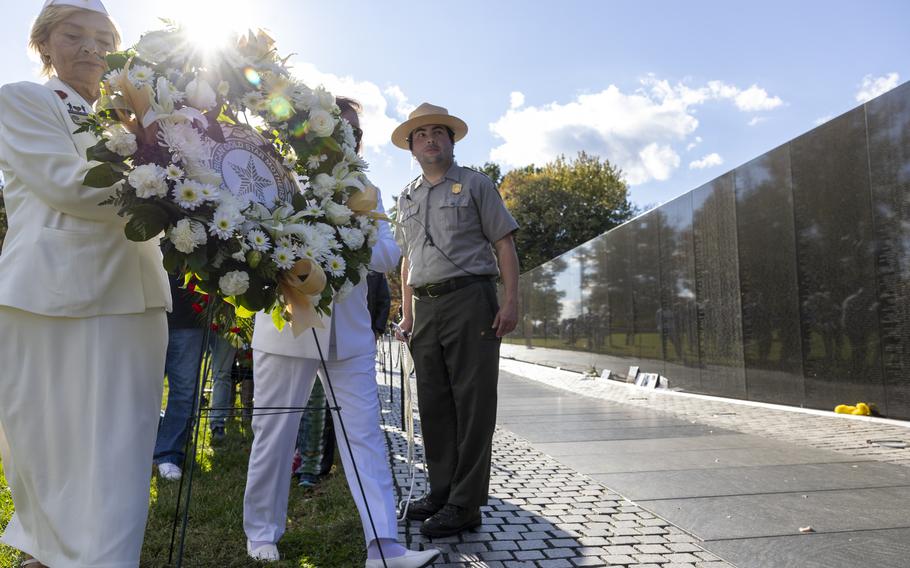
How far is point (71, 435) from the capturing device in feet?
7.43

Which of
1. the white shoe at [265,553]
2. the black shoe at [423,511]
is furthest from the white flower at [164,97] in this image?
the black shoe at [423,511]

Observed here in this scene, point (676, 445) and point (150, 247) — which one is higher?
point (150, 247)

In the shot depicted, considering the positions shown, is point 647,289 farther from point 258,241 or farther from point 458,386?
point 258,241

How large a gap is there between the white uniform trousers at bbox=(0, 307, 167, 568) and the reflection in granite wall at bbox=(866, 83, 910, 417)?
709 centimetres

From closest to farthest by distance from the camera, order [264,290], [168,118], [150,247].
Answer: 1. [168,118]
2. [264,290]
3. [150,247]

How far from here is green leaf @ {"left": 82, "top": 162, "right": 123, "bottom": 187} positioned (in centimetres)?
211

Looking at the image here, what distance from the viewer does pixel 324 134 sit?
8.46 feet

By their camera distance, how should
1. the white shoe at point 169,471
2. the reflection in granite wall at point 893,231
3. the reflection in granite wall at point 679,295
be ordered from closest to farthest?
the white shoe at point 169,471
the reflection in granite wall at point 893,231
the reflection in granite wall at point 679,295

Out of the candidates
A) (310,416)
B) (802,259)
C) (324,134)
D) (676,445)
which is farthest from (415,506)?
(802,259)

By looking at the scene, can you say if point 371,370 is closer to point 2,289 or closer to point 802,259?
point 2,289

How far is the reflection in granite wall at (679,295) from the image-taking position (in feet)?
35.6

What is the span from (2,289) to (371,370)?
158 centimetres

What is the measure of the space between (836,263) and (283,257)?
285 inches

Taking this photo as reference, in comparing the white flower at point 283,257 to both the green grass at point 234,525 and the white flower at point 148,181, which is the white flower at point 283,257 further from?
the green grass at point 234,525
